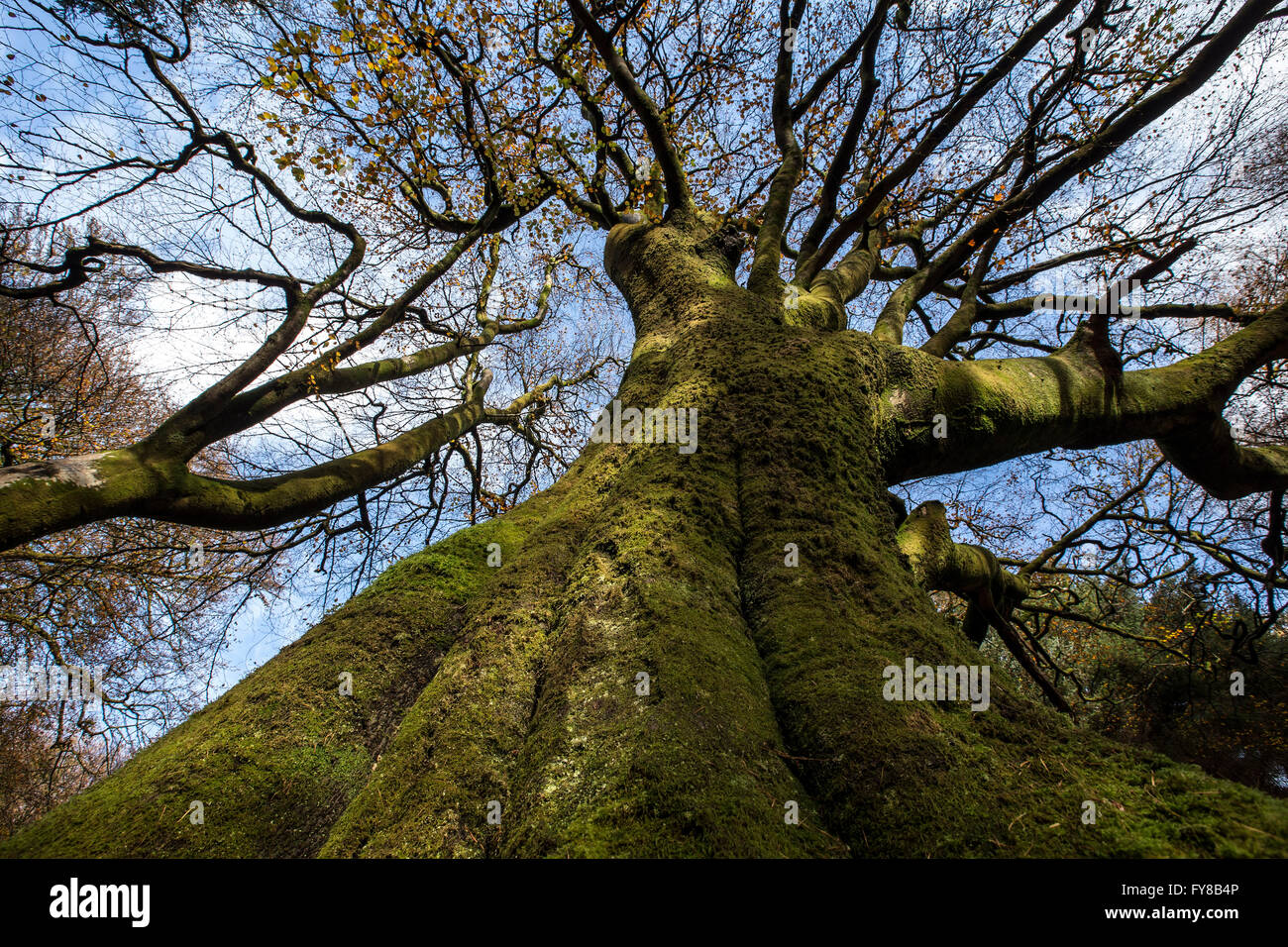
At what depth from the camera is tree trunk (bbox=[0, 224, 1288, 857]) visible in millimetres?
1136

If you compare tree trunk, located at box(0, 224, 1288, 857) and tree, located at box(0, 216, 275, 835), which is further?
tree, located at box(0, 216, 275, 835)

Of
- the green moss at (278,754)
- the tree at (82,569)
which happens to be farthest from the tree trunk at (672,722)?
the tree at (82,569)

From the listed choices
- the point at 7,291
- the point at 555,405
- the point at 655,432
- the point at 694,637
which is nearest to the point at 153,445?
the point at 7,291

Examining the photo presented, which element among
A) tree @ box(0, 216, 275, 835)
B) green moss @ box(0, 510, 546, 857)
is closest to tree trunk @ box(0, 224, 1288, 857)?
green moss @ box(0, 510, 546, 857)

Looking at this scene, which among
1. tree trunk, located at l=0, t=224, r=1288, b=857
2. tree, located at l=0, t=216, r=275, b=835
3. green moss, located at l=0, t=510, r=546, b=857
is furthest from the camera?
tree, located at l=0, t=216, r=275, b=835

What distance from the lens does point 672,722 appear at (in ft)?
4.25

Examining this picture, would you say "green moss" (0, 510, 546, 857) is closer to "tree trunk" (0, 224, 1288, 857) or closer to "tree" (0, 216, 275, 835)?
"tree trunk" (0, 224, 1288, 857)

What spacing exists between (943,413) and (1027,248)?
4.83 m

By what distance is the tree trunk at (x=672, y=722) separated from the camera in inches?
44.7

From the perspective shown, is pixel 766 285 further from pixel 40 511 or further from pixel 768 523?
pixel 40 511

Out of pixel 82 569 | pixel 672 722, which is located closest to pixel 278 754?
pixel 672 722

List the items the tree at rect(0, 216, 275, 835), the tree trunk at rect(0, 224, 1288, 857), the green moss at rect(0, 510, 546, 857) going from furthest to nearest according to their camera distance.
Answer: the tree at rect(0, 216, 275, 835)
the green moss at rect(0, 510, 546, 857)
the tree trunk at rect(0, 224, 1288, 857)

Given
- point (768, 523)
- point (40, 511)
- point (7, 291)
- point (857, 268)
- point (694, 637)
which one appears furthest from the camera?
point (857, 268)

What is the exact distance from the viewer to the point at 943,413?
3.14 meters
